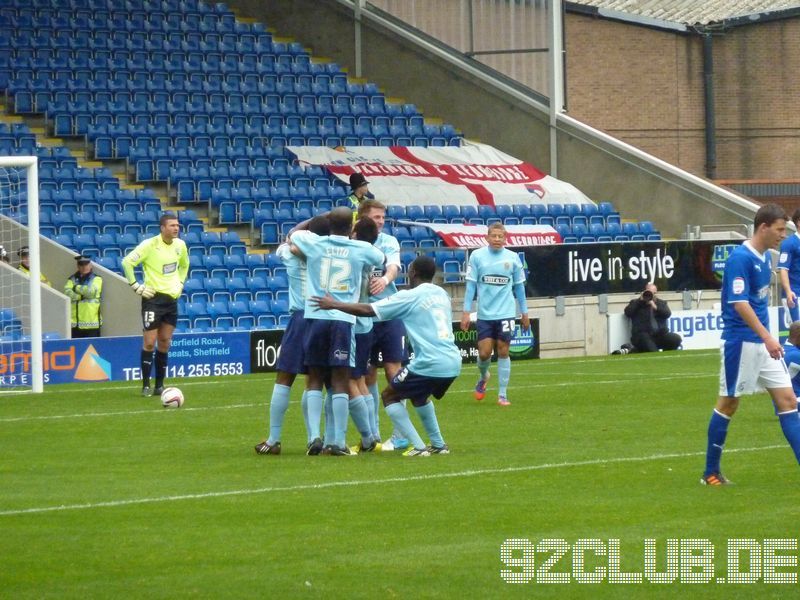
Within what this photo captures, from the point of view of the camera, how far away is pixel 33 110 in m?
29.2

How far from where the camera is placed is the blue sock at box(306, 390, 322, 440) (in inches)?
487

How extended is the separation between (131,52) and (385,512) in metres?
23.8

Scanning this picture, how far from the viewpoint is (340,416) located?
12344 millimetres

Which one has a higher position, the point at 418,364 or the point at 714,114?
the point at 714,114

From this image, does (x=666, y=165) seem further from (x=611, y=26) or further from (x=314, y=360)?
(x=314, y=360)

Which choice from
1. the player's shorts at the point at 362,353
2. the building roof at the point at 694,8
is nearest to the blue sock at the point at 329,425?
the player's shorts at the point at 362,353

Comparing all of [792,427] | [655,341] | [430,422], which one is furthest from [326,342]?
[655,341]

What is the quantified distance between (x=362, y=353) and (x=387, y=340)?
56cm

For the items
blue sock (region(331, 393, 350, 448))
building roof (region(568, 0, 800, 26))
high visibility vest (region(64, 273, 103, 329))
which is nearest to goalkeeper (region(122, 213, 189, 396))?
high visibility vest (region(64, 273, 103, 329))

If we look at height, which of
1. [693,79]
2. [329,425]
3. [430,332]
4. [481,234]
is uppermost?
[693,79]

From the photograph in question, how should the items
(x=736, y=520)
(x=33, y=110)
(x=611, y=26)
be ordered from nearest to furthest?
(x=736, y=520) < (x=33, y=110) < (x=611, y=26)

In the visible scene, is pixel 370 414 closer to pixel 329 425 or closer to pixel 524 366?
pixel 329 425

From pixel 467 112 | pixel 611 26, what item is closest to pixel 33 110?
pixel 467 112

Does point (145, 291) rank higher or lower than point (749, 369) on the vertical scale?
higher
